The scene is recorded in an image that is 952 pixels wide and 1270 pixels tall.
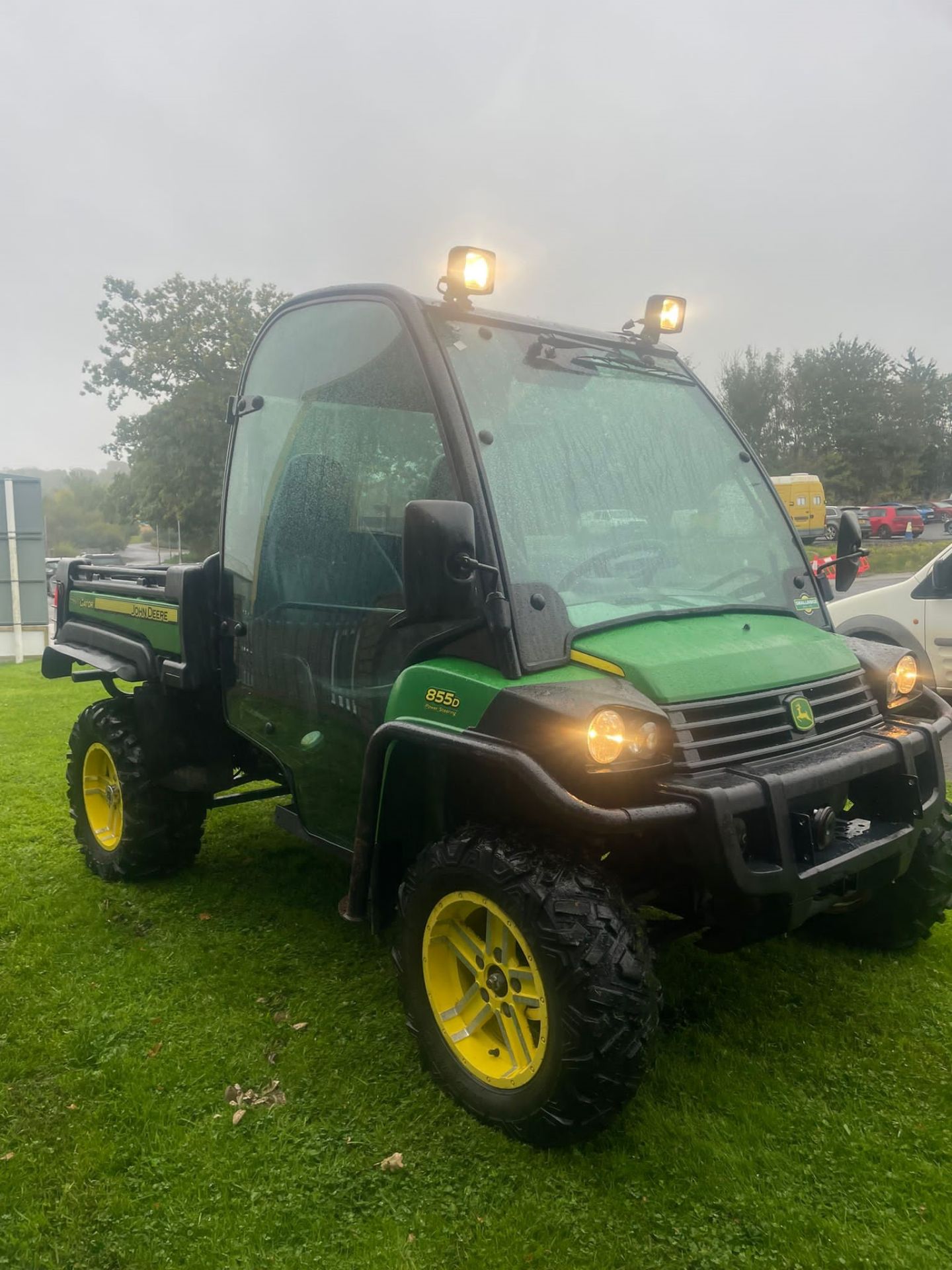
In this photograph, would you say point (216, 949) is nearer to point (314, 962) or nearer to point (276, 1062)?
point (314, 962)

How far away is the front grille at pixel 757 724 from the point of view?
264 cm

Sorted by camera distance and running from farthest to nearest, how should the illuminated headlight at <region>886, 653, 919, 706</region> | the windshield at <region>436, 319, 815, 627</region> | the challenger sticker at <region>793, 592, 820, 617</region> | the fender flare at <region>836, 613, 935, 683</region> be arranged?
the fender flare at <region>836, 613, 935, 683</region> < the challenger sticker at <region>793, 592, 820, 617</region> < the illuminated headlight at <region>886, 653, 919, 706</region> < the windshield at <region>436, 319, 815, 627</region>

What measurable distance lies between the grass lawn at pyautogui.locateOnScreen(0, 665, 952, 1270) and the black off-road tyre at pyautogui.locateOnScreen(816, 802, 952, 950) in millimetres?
105

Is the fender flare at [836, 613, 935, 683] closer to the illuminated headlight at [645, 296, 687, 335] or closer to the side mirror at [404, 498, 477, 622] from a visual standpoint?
the illuminated headlight at [645, 296, 687, 335]

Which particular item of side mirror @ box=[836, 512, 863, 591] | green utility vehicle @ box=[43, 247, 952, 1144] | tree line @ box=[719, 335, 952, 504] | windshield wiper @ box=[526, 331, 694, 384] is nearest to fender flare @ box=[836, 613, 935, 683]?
side mirror @ box=[836, 512, 863, 591]

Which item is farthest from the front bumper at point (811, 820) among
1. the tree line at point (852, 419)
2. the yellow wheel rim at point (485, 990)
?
the tree line at point (852, 419)

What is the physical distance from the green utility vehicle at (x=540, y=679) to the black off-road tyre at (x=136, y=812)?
2.39 feet

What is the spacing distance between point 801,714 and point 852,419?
2184 inches

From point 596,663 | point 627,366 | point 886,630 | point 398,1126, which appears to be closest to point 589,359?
point 627,366

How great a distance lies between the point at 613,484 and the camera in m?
3.24

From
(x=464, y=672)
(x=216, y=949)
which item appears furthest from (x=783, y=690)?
(x=216, y=949)

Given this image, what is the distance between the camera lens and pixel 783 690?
2893 millimetres

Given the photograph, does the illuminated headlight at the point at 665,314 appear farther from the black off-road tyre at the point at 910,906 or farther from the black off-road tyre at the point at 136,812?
the black off-road tyre at the point at 136,812

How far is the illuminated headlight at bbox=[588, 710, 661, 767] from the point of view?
250cm
